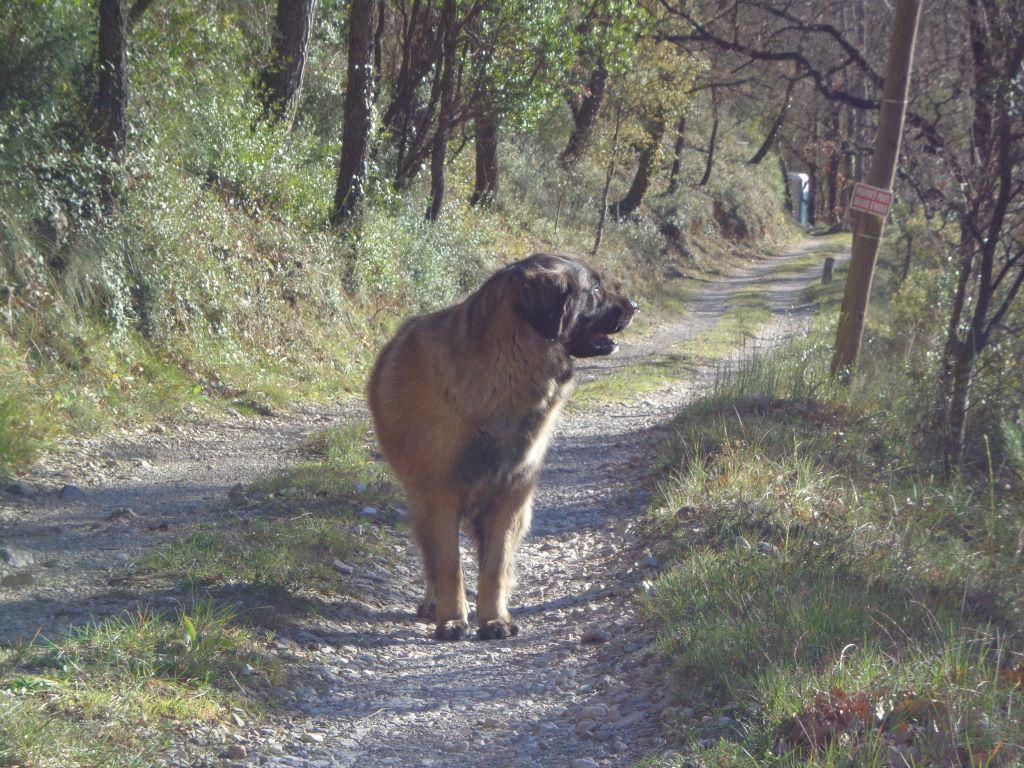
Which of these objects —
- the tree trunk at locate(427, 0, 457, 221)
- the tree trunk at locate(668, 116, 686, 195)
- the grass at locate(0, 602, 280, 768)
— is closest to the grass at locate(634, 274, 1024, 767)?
the grass at locate(0, 602, 280, 768)

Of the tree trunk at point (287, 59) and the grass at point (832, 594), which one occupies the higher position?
the tree trunk at point (287, 59)

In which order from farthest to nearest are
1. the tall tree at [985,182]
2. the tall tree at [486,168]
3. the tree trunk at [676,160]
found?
the tree trunk at [676,160]
the tall tree at [486,168]
the tall tree at [985,182]

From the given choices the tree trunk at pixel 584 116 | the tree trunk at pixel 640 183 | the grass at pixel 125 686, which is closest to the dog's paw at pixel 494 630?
the grass at pixel 125 686

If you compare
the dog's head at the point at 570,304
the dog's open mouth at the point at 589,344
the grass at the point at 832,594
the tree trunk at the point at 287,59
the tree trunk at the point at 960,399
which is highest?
the tree trunk at the point at 287,59

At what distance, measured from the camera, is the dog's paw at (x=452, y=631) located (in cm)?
517

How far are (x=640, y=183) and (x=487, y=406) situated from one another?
2809 cm

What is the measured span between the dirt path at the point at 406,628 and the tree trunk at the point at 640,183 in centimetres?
2111

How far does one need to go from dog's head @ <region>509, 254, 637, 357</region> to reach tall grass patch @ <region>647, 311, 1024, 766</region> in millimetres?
1405

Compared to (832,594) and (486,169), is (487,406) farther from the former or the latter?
(486,169)

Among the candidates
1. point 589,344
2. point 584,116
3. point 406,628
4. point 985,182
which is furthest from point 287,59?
point 584,116

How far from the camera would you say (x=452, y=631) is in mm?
5172

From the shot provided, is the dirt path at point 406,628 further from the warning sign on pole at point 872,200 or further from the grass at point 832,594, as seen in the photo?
the warning sign on pole at point 872,200

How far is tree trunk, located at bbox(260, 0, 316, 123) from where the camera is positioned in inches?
564

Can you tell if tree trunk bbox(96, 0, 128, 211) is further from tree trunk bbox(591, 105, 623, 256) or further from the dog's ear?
tree trunk bbox(591, 105, 623, 256)
